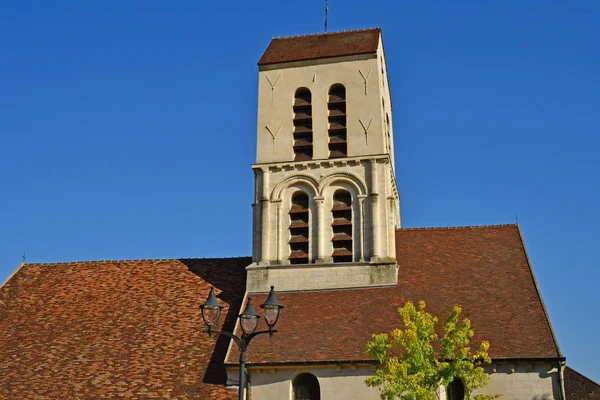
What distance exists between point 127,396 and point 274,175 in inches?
403

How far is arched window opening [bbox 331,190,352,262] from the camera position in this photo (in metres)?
28.8

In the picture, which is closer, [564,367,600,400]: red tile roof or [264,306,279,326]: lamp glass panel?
[264,306,279,326]: lamp glass panel

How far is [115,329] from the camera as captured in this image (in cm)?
2769

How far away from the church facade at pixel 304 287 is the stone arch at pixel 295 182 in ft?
0.18

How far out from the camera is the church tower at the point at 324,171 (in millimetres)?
28656

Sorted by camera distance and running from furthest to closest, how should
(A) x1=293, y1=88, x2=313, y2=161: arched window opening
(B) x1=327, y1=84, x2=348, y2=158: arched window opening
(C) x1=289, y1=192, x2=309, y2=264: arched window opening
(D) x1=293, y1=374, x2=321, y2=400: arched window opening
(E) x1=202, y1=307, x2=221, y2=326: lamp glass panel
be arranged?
Result: (A) x1=293, y1=88, x2=313, y2=161: arched window opening
(B) x1=327, y1=84, x2=348, y2=158: arched window opening
(C) x1=289, y1=192, x2=309, y2=264: arched window opening
(D) x1=293, y1=374, x2=321, y2=400: arched window opening
(E) x1=202, y1=307, x2=221, y2=326: lamp glass panel

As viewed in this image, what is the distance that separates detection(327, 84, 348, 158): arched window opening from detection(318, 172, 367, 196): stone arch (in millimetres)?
901

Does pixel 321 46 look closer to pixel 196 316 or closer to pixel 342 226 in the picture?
pixel 342 226

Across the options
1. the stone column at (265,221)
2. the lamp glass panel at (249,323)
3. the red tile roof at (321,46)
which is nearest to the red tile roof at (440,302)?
the stone column at (265,221)

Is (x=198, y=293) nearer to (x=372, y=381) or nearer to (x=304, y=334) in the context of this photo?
(x=304, y=334)

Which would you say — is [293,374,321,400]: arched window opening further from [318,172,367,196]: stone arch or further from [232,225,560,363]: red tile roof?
[318,172,367,196]: stone arch

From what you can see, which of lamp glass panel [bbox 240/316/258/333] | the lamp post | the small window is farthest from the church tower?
lamp glass panel [bbox 240/316/258/333]

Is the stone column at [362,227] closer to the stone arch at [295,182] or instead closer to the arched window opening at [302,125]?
the stone arch at [295,182]

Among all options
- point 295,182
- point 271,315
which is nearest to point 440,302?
point 295,182
